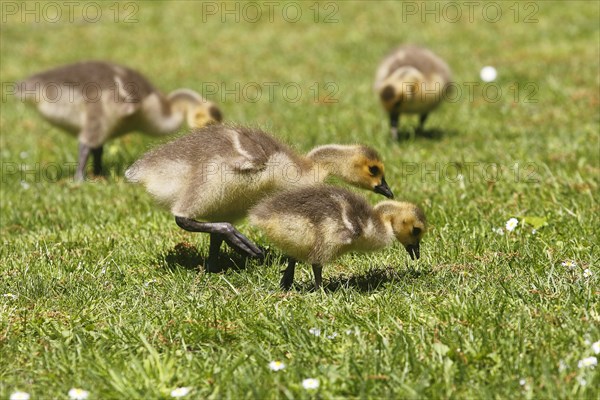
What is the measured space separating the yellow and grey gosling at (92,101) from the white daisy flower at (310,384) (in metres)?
5.30

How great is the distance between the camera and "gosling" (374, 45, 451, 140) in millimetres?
9719

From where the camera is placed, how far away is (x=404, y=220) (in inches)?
191

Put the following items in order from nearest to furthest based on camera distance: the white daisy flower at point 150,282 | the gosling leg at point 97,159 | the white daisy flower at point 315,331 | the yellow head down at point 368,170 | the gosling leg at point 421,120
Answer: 1. the white daisy flower at point 315,331
2. the white daisy flower at point 150,282
3. the yellow head down at point 368,170
4. the gosling leg at point 97,159
5. the gosling leg at point 421,120

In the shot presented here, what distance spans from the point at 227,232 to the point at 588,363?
2451 millimetres

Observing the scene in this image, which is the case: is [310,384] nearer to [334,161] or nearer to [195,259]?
[334,161]

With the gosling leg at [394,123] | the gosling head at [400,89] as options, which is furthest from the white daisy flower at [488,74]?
the gosling leg at [394,123]

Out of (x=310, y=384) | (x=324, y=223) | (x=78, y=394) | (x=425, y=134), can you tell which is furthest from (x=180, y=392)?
(x=425, y=134)

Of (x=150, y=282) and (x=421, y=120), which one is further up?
(x=421, y=120)

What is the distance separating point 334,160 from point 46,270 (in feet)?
6.50

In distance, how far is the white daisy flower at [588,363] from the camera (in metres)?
3.51

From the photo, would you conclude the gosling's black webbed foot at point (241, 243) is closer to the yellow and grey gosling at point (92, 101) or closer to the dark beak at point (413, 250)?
the dark beak at point (413, 250)

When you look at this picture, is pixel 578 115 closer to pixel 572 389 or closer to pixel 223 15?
pixel 572 389

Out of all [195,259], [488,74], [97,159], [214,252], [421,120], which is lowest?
[97,159]

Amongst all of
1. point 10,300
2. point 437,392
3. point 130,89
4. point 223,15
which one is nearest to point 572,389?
point 437,392
